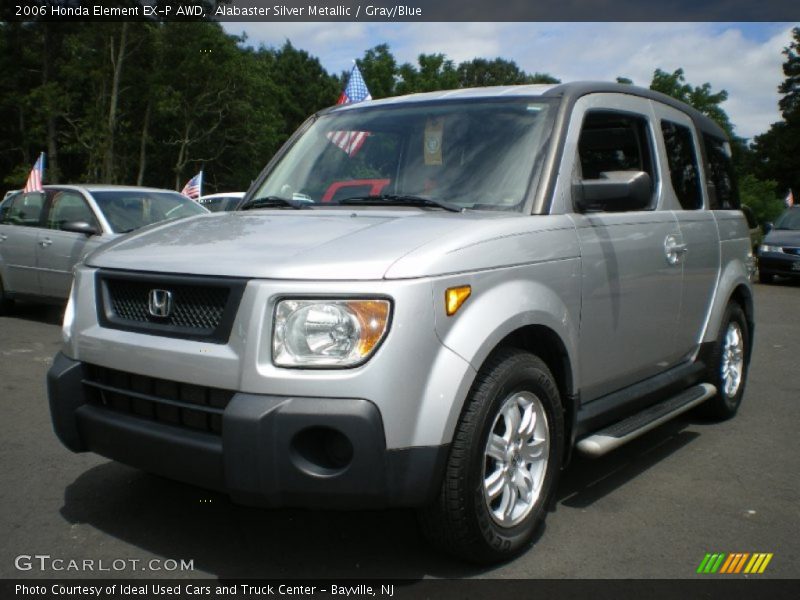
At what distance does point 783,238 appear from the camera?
16.4 meters

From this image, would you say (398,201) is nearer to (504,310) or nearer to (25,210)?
(504,310)

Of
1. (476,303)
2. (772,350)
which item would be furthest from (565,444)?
(772,350)

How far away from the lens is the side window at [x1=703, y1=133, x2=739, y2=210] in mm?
5215

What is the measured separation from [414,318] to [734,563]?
1.71 metres

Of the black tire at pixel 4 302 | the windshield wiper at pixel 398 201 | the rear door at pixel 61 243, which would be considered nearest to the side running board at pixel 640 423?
the windshield wiper at pixel 398 201

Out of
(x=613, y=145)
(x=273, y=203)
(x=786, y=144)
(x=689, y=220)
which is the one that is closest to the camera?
(x=273, y=203)

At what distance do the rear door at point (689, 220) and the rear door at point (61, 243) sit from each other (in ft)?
21.4

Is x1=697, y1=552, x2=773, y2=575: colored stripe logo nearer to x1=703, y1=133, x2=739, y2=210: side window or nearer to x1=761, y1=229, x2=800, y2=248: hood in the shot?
x1=703, y1=133, x2=739, y2=210: side window

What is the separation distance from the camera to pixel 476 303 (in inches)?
117

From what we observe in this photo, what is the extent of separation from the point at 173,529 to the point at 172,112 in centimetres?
3893

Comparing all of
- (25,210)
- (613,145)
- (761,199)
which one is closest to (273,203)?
(613,145)

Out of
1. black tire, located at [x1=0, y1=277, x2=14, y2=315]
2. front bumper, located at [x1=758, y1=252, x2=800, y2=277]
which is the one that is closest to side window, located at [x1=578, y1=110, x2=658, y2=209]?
black tire, located at [x1=0, y1=277, x2=14, y2=315]

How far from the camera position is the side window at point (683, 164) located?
4691mm

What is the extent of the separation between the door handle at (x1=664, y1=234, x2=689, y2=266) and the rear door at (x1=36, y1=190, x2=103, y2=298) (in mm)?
6713
